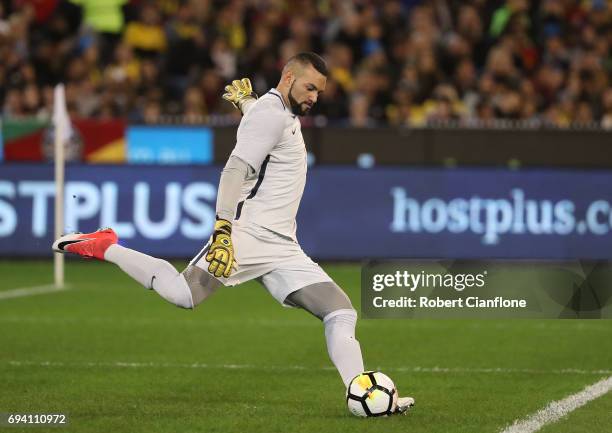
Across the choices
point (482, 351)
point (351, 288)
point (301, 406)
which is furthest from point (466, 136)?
point (301, 406)

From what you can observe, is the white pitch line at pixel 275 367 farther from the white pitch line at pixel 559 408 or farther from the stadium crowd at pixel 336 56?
the stadium crowd at pixel 336 56

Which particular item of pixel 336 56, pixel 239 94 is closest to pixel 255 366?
pixel 239 94

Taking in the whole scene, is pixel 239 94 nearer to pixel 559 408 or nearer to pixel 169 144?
pixel 559 408

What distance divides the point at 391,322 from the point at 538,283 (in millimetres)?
2851

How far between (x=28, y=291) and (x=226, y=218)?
7658mm

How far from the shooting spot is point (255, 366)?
9805 mm

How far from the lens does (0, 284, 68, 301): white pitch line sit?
14172mm

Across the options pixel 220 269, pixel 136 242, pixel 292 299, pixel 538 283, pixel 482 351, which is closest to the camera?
pixel 220 269

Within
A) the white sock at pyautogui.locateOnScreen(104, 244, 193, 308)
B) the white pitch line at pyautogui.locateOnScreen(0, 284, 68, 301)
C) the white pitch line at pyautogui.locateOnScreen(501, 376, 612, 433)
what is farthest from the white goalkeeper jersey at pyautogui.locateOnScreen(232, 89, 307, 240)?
the white pitch line at pyautogui.locateOnScreen(0, 284, 68, 301)

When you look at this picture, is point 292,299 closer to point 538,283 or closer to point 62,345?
point 538,283

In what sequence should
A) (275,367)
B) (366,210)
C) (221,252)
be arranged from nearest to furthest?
1. (221,252)
2. (275,367)
3. (366,210)

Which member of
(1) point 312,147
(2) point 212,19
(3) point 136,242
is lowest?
(3) point 136,242

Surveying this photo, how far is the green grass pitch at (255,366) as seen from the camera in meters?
7.66

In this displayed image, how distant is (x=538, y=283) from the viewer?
9977 millimetres
